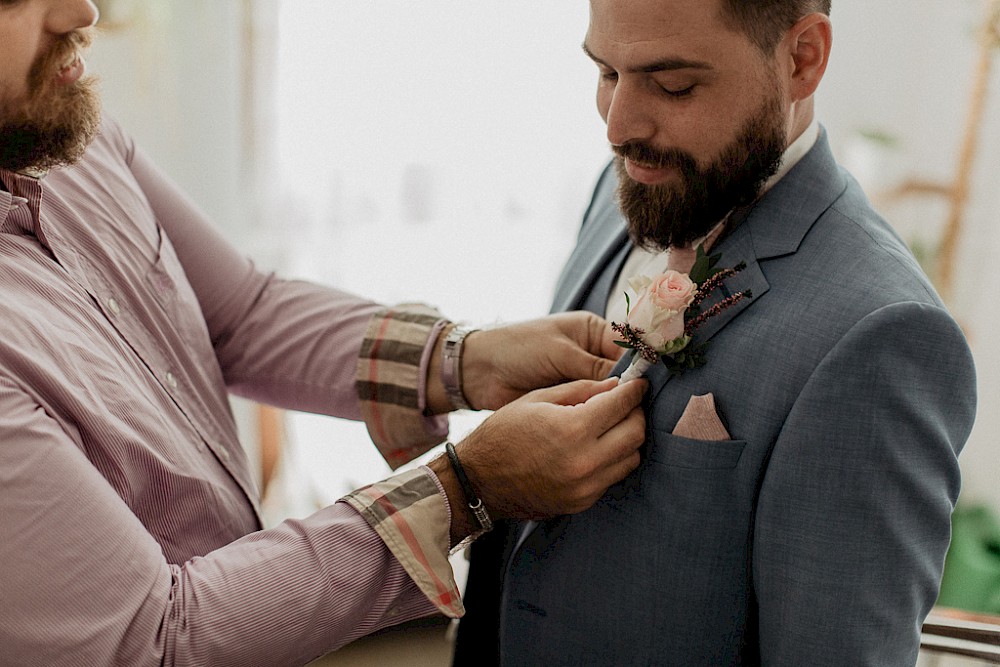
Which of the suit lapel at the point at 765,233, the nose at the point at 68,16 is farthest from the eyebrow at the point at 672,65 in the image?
the nose at the point at 68,16

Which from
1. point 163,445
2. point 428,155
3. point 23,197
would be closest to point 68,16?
point 23,197

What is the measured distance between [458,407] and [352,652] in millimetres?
991

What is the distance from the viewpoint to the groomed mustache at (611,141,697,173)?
1304 mm

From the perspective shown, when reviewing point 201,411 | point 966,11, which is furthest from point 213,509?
point 966,11

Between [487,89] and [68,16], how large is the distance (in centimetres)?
217

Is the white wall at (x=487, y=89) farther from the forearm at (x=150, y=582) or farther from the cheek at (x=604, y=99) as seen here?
the forearm at (x=150, y=582)

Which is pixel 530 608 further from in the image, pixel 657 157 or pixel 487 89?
pixel 487 89

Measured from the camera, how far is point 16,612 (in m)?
1.06

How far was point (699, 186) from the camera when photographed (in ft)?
4.32

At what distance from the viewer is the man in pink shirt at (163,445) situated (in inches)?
43.0

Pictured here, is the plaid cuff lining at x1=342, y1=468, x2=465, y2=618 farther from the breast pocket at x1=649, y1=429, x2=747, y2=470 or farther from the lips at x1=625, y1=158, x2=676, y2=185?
the lips at x1=625, y1=158, x2=676, y2=185

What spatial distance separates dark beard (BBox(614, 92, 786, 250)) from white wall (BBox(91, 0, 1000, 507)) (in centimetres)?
205

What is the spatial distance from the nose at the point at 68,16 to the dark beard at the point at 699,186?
803 mm

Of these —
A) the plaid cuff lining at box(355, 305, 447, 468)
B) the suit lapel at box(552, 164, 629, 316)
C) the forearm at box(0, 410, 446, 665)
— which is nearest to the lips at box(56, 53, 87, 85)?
the forearm at box(0, 410, 446, 665)
